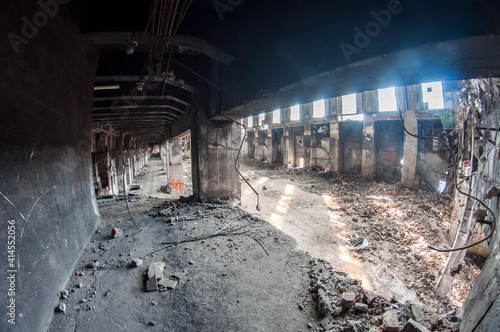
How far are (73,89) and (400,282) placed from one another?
6.94 meters

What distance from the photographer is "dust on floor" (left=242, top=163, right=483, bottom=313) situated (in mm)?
4547

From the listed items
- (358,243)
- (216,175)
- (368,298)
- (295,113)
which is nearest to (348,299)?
(368,298)

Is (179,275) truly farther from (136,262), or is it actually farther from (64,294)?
(64,294)

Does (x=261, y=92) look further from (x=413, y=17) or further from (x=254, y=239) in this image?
(x=254, y=239)

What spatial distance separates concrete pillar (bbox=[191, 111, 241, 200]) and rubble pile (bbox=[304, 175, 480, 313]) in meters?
3.84

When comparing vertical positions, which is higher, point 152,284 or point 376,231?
point 152,284

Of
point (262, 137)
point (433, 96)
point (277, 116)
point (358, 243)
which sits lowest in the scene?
point (358, 243)

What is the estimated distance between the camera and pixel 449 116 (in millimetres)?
10617

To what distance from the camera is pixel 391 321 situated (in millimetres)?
1914

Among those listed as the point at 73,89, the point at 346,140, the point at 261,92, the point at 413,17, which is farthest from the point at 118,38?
the point at 346,140

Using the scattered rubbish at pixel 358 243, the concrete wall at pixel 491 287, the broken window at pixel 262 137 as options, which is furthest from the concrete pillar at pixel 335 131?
the concrete wall at pixel 491 287

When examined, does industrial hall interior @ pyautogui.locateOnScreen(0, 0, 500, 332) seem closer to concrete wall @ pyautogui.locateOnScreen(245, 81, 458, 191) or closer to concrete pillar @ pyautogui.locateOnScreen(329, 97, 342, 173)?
concrete wall @ pyautogui.locateOnScreen(245, 81, 458, 191)

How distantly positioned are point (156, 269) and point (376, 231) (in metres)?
6.57

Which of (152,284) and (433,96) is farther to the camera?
(433,96)
